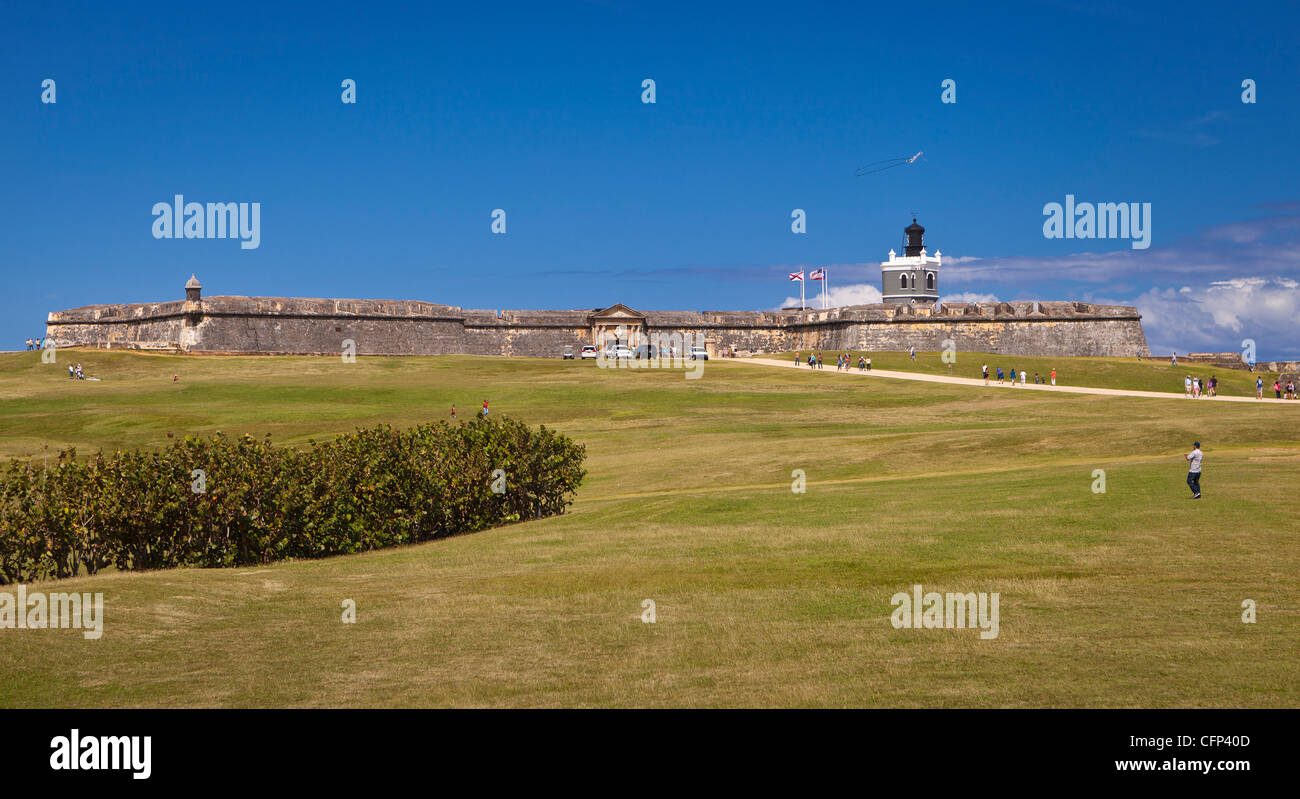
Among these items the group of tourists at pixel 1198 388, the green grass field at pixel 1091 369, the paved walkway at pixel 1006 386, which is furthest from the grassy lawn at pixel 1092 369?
the paved walkway at pixel 1006 386

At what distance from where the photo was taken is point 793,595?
1538 centimetres

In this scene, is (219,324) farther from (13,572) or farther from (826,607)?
(826,607)

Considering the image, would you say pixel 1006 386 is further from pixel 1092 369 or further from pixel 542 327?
pixel 542 327

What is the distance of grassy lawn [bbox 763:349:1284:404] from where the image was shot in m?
59.5

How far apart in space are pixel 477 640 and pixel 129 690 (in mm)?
3942

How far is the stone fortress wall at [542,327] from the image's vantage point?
78.4m

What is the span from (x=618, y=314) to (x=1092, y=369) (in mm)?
35751

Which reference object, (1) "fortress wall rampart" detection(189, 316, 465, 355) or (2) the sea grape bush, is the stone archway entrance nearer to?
(1) "fortress wall rampart" detection(189, 316, 465, 355)

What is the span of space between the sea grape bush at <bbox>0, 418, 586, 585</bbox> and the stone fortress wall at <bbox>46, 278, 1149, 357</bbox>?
5657 cm

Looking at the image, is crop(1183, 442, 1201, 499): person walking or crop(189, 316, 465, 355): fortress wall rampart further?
crop(189, 316, 465, 355): fortress wall rampart

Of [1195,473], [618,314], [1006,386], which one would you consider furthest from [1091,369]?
[1195,473]

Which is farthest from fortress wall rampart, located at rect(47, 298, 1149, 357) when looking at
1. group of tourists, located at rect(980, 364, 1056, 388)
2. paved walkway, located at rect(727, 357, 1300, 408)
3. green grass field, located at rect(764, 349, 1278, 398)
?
group of tourists, located at rect(980, 364, 1056, 388)

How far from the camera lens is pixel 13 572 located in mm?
18766

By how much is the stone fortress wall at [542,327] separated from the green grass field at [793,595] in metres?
43.5
